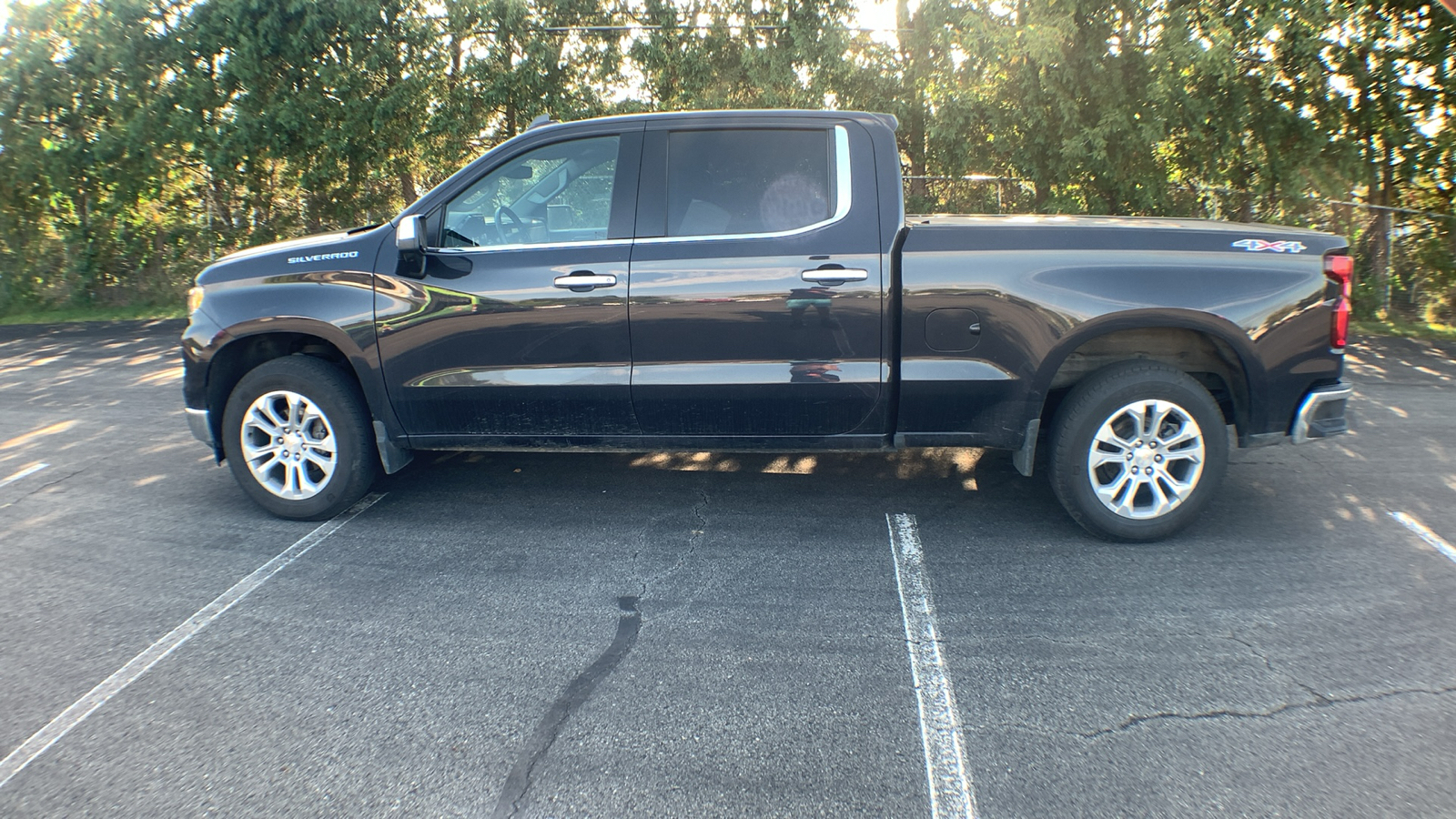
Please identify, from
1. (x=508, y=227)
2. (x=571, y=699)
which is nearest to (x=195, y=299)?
(x=508, y=227)

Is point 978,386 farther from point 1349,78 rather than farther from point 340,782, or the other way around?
point 1349,78

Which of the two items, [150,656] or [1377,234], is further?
[1377,234]

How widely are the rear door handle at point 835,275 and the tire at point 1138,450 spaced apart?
117 centimetres

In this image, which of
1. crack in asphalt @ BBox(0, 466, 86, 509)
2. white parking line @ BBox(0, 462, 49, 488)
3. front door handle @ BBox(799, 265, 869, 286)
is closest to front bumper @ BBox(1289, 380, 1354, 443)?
front door handle @ BBox(799, 265, 869, 286)

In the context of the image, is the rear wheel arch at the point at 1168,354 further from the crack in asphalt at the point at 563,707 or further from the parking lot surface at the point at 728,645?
the crack in asphalt at the point at 563,707

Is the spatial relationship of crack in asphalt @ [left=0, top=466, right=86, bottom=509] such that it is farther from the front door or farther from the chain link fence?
the chain link fence

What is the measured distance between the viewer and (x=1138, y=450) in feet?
15.3

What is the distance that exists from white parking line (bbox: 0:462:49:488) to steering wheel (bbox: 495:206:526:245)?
373 centimetres

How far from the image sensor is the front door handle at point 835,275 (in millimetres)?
4598

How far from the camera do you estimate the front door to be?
4789mm

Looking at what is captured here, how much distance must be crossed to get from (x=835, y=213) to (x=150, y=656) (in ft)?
11.2

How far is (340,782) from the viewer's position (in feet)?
9.77

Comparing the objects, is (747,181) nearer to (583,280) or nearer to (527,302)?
(583,280)

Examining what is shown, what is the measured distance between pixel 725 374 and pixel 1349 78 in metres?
10.8
